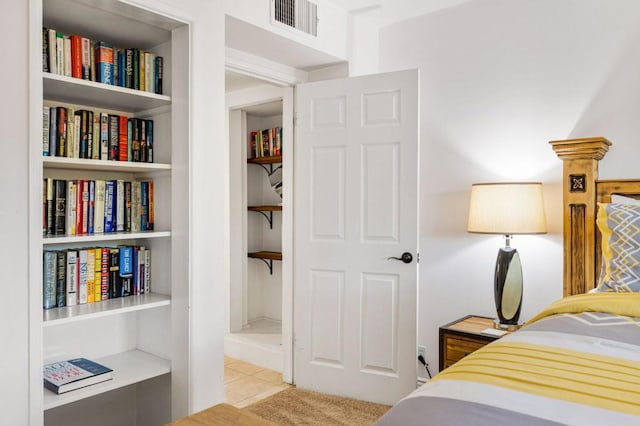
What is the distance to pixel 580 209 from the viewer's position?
2490mm

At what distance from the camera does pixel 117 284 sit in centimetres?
230

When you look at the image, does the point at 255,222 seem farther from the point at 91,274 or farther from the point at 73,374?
the point at 73,374

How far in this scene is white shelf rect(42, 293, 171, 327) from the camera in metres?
1.90

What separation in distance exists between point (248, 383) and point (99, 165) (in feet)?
6.54

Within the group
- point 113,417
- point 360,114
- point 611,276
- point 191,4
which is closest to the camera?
point 611,276

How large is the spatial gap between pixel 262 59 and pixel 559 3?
5.93 ft

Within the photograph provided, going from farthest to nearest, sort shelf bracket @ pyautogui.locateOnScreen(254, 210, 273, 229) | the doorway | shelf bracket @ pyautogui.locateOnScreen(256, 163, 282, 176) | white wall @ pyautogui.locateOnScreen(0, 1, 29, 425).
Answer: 1. shelf bracket @ pyautogui.locateOnScreen(254, 210, 273, 229)
2. shelf bracket @ pyautogui.locateOnScreen(256, 163, 282, 176)
3. the doorway
4. white wall @ pyautogui.locateOnScreen(0, 1, 29, 425)

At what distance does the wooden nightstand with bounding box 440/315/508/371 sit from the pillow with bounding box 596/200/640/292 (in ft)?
2.24

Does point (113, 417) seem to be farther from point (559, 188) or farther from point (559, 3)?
point (559, 3)

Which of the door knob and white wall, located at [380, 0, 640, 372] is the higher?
white wall, located at [380, 0, 640, 372]

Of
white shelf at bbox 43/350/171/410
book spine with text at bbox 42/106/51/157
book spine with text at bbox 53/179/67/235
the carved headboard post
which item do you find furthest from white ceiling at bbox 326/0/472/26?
white shelf at bbox 43/350/171/410

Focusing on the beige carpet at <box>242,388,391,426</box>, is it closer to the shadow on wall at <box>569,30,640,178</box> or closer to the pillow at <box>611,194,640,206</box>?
the pillow at <box>611,194,640,206</box>

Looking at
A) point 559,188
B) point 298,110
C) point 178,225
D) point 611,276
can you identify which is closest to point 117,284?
point 178,225

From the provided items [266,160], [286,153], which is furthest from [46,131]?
[266,160]
